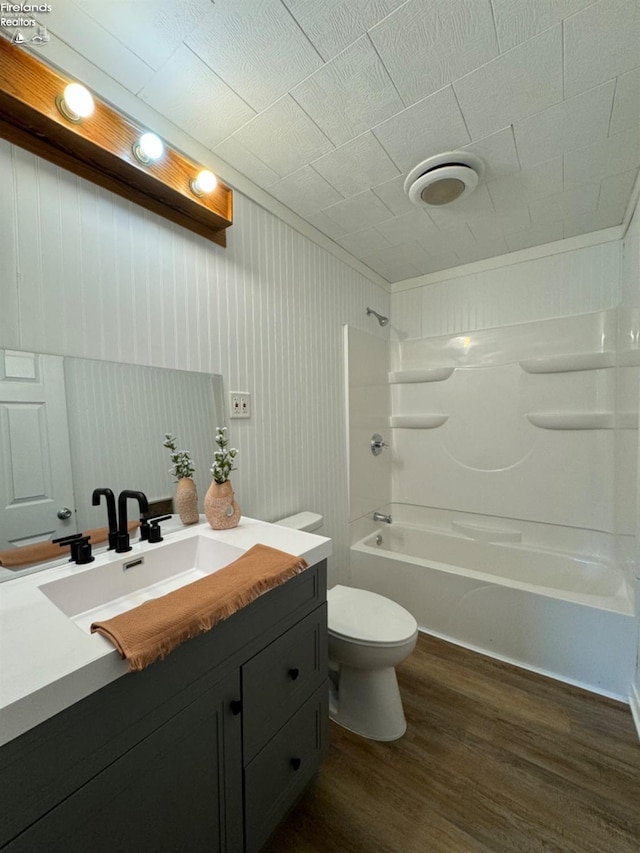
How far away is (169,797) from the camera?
0.74m

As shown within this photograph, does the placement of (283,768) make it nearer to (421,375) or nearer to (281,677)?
(281,677)

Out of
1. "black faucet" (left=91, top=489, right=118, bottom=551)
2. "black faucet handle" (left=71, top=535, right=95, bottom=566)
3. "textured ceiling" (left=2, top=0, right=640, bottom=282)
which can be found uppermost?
"textured ceiling" (left=2, top=0, right=640, bottom=282)

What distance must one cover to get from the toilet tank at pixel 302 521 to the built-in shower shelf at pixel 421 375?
1.49 meters

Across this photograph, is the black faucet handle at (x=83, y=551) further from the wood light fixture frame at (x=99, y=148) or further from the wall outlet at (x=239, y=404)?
the wood light fixture frame at (x=99, y=148)

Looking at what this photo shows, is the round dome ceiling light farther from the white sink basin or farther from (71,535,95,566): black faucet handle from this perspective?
(71,535,95,566): black faucet handle

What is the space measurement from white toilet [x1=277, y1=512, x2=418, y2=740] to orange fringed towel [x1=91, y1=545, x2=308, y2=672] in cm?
62

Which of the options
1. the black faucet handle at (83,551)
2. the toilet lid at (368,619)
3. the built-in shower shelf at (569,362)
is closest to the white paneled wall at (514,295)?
the built-in shower shelf at (569,362)

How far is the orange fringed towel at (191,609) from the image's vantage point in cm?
66

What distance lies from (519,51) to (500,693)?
256cm

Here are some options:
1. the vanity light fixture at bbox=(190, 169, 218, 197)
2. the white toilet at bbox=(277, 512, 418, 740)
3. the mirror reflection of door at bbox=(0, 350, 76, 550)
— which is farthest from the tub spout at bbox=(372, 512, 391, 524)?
the vanity light fixture at bbox=(190, 169, 218, 197)

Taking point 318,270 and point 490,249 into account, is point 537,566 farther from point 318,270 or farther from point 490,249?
point 318,270

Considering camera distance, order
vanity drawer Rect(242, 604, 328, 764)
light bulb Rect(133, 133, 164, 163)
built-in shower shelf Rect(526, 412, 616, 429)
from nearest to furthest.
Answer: vanity drawer Rect(242, 604, 328, 764) < light bulb Rect(133, 133, 164, 163) < built-in shower shelf Rect(526, 412, 616, 429)

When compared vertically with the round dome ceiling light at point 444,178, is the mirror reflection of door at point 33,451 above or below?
below

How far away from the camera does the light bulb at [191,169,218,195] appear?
1.37 meters
